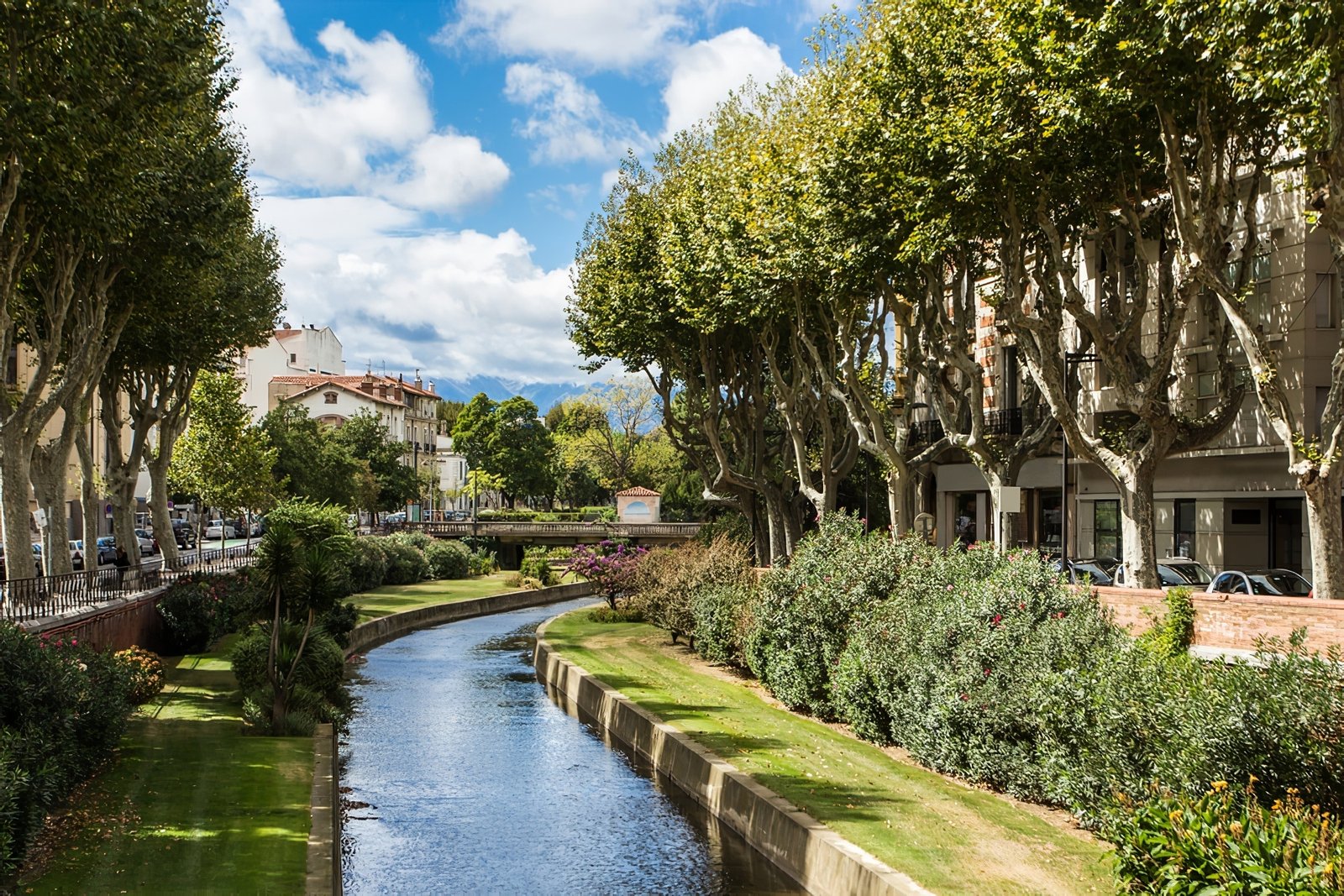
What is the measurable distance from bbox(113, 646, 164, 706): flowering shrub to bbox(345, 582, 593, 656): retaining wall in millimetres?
13262

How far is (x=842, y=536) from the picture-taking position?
25.9 m

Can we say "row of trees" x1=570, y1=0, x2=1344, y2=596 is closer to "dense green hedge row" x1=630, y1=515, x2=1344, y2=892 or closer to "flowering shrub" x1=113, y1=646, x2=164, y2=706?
"dense green hedge row" x1=630, y1=515, x2=1344, y2=892

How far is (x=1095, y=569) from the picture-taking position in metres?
31.9

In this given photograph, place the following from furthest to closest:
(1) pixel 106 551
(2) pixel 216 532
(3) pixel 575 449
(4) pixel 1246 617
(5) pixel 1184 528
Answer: (3) pixel 575 449, (2) pixel 216 532, (1) pixel 106 551, (5) pixel 1184 528, (4) pixel 1246 617

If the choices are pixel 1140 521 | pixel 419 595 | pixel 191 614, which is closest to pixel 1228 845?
pixel 1140 521

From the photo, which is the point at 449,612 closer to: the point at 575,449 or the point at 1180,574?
the point at 1180,574

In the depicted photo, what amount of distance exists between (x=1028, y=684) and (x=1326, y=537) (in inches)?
276

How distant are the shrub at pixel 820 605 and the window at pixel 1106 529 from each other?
1906cm

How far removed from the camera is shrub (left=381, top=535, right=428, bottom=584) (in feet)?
202

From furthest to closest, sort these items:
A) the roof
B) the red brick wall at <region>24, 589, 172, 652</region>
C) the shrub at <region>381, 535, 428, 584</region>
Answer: the roof
the shrub at <region>381, 535, 428, 584</region>
the red brick wall at <region>24, 589, 172, 652</region>

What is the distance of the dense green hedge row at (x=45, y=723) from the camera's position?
12.3 metres

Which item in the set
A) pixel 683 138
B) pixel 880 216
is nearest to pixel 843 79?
pixel 880 216

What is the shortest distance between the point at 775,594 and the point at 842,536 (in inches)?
72.9

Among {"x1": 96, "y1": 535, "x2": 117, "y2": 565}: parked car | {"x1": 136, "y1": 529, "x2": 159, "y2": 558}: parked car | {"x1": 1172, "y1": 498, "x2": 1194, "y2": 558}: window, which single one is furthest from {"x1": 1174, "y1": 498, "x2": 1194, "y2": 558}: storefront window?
{"x1": 136, "y1": 529, "x2": 159, "y2": 558}: parked car
